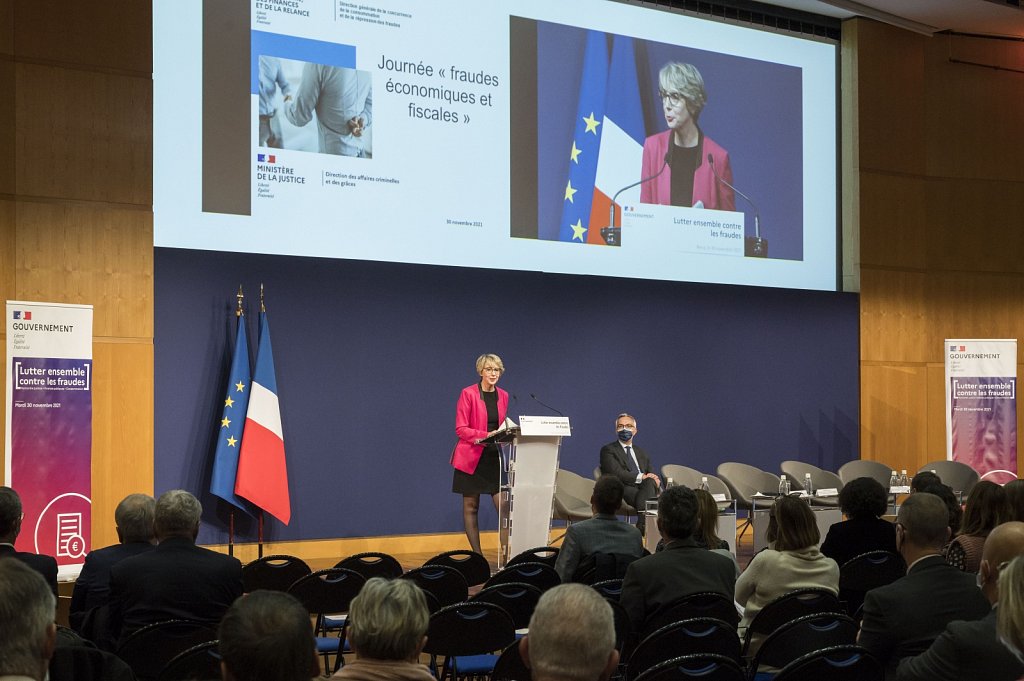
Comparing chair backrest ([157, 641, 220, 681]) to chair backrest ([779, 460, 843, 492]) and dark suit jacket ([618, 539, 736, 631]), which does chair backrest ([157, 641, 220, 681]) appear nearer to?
dark suit jacket ([618, 539, 736, 631])

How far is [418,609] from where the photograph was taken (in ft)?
8.63

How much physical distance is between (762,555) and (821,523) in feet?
16.1

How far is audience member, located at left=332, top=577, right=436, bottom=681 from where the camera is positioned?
258 centimetres

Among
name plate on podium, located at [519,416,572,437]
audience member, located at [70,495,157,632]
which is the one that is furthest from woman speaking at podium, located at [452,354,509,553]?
audience member, located at [70,495,157,632]

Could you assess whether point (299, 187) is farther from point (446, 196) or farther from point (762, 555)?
point (762, 555)

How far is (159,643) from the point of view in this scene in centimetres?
354

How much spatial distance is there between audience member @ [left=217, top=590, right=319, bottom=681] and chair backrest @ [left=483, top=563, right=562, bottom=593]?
112 inches

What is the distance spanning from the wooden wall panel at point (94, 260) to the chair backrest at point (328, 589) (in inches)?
189

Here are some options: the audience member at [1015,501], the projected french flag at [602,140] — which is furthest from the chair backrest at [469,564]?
the projected french flag at [602,140]

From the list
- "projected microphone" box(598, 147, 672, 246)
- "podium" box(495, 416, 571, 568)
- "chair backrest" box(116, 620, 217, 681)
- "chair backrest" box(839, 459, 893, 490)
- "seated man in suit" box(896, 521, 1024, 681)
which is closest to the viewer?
"seated man in suit" box(896, 521, 1024, 681)

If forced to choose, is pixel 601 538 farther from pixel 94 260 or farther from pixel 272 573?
pixel 94 260

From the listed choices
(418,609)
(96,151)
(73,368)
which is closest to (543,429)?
(73,368)

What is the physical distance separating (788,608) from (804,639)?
0.31 meters

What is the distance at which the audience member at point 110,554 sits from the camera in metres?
4.43
